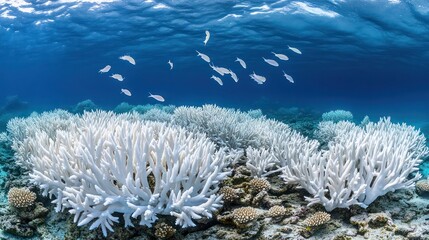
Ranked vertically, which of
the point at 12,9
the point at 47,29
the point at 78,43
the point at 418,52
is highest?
the point at 418,52

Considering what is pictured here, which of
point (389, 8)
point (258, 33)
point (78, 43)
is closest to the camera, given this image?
point (389, 8)

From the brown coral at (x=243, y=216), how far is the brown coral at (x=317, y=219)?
0.70m

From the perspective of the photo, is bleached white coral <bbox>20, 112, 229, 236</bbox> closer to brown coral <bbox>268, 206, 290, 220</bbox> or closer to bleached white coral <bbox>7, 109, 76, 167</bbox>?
brown coral <bbox>268, 206, 290, 220</bbox>

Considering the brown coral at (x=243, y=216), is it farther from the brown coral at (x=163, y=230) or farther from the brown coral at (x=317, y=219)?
the brown coral at (x=163, y=230)

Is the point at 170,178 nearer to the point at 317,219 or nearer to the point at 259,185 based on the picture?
the point at 259,185

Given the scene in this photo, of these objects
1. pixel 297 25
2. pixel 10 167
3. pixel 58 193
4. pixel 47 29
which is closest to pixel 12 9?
pixel 47 29

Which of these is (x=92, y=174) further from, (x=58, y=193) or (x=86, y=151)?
(x=58, y=193)

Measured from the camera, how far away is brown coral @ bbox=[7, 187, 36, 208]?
4742 millimetres

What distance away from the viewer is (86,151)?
401 centimetres

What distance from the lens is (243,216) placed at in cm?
422

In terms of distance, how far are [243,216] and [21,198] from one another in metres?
3.34

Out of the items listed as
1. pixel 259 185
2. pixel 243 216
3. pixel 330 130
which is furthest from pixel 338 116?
pixel 243 216

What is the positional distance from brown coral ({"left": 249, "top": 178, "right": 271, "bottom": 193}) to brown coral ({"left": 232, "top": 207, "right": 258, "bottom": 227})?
0.74 m

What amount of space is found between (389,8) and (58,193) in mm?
22618
